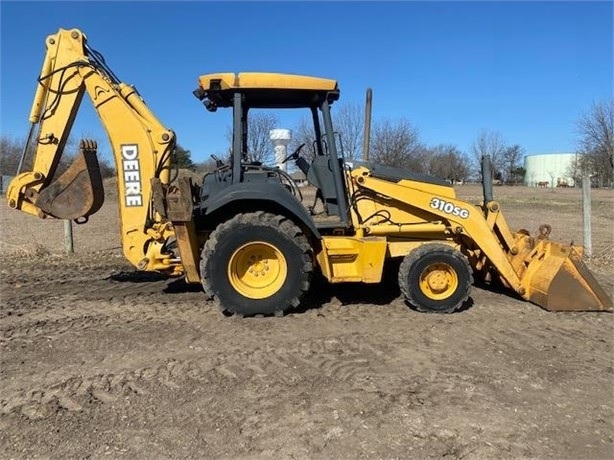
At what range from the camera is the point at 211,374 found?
4.45 m

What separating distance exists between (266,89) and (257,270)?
1988 millimetres

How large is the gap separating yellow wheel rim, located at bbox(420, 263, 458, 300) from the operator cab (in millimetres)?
1087

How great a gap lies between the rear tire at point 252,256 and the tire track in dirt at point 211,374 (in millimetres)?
964

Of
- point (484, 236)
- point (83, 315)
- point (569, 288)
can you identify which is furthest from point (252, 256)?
point (569, 288)

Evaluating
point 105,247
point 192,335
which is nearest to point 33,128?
point 192,335

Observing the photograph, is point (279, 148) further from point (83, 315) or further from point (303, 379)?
point (303, 379)

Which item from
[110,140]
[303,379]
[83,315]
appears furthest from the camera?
[110,140]

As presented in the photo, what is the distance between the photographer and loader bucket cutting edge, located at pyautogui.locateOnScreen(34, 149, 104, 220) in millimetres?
6578

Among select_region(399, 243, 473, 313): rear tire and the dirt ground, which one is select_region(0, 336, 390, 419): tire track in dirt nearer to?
the dirt ground

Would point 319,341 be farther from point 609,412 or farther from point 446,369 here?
point 609,412

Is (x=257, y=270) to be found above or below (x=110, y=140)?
below

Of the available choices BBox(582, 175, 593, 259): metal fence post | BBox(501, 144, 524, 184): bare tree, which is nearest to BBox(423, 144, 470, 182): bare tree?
BBox(501, 144, 524, 184): bare tree

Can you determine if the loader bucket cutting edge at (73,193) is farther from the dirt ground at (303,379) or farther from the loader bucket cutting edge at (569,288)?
the loader bucket cutting edge at (569,288)

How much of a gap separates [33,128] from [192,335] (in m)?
3.27
